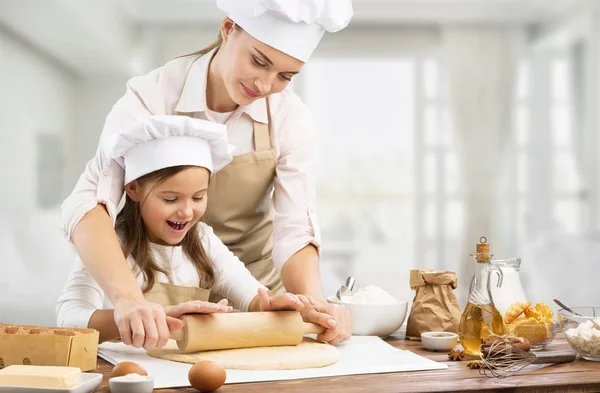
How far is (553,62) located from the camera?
5141 millimetres

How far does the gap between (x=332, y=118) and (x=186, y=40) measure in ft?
3.35

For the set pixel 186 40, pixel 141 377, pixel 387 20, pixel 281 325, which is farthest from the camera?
pixel 387 20

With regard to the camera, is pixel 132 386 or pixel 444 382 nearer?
pixel 132 386

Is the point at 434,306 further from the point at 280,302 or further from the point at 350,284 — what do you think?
the point at 280,302

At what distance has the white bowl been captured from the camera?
174 centimetres

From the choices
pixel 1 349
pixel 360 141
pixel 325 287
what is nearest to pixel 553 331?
pixel 1 349

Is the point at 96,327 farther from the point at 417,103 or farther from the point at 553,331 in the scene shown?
the point at 417,103

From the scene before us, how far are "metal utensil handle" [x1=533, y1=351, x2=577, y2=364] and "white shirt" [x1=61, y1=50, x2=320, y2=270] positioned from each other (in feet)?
2.26

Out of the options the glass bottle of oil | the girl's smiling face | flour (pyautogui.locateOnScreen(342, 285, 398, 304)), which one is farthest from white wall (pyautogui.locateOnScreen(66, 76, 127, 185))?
the glass bottle of oil

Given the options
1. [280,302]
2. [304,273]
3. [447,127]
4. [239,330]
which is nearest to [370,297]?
[304,273]

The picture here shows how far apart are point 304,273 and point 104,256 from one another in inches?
20.7

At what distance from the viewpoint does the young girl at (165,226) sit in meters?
1.64

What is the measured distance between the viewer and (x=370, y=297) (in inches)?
70.4

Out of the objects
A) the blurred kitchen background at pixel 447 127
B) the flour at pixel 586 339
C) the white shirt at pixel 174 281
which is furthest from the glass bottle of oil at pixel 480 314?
the blurred kitchen background at pixel 447 127
